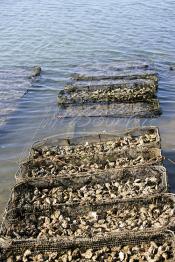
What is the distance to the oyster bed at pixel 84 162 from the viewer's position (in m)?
10.4

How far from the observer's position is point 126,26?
26188mm

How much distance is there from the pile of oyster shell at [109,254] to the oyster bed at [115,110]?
7330mm

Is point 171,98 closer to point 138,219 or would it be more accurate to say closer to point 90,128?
point 90,128

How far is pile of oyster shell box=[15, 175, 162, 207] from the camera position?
366 inches

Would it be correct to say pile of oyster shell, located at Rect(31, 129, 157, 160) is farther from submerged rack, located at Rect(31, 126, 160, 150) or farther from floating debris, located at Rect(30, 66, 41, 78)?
floating debris, located at Rect(30, 66, 41, 78)

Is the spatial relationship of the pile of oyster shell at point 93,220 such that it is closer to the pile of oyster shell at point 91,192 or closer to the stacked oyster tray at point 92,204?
the stacked oyster tray at point 92,204

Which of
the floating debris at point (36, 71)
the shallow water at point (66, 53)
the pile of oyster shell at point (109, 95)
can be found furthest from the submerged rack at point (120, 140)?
the floating debris at point (36, 71)

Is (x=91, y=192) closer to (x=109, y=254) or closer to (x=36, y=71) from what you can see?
(x=109, y=254)

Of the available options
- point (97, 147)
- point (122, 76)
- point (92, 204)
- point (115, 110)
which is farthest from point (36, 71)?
point (92, 204)

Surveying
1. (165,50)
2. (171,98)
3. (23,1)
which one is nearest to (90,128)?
(171,98)

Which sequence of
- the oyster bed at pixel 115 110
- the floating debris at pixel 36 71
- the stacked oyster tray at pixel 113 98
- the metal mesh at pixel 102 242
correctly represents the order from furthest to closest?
1. the floating debris at pixel 36 71
2. the stacked oyster tray at pixel 113 98
3. the oyster bed at pixel 115 110
4. the metal mesh at pixel 102 242

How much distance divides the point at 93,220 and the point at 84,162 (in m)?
2.24

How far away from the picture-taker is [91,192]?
31.5 ft

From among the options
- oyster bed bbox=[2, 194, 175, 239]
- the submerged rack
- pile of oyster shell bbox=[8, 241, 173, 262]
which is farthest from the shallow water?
pile of oyster shell bbox=[8, 241, 173, 262]
